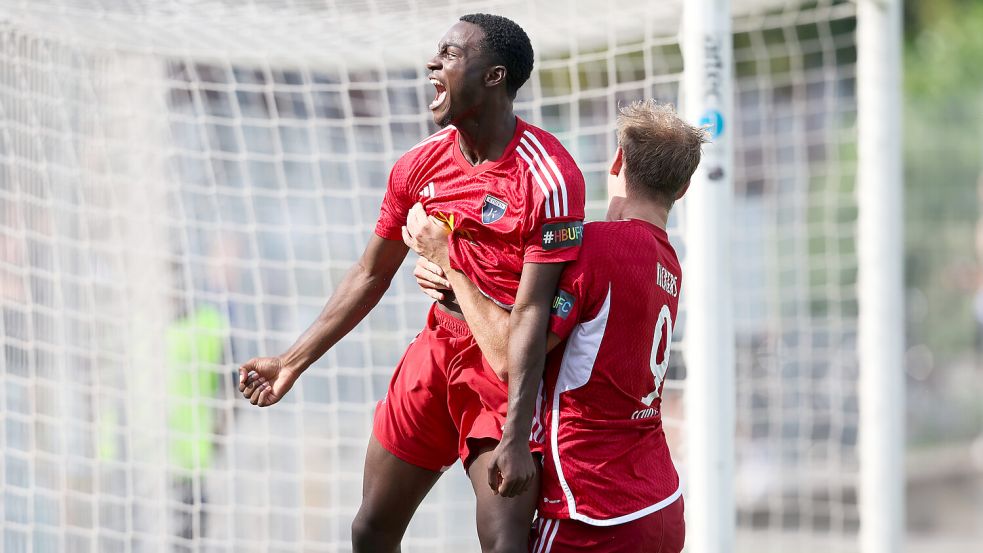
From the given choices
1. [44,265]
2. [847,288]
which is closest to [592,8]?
[44,265]

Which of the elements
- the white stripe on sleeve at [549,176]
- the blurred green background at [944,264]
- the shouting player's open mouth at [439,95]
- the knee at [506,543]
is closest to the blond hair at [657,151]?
the white stripe on sleeve at [549,176]

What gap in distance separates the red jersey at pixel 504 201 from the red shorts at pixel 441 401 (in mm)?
219

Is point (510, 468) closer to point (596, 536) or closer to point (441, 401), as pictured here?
point (596, 536)

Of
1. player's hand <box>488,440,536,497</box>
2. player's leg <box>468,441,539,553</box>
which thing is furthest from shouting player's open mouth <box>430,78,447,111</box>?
player's leg <box>468,441,539,553</box>

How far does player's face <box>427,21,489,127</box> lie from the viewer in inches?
108

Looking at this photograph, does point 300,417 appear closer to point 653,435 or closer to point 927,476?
point 653,435

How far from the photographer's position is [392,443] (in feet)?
10.1

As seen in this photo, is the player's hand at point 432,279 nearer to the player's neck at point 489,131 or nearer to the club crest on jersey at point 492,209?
the club crest on jersey at point 492,209

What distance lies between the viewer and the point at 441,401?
119 inches

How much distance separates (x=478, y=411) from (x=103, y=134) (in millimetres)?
3245

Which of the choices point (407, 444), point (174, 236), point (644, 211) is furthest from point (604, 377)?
point (174, 236)

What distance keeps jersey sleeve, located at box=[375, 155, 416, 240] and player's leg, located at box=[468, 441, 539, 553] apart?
0.78 m

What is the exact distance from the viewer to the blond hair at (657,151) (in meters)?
2.76

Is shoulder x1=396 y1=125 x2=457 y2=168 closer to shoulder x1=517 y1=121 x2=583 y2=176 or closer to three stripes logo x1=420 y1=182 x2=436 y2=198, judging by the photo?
three stripes logo x1=420 y1=182 x2=436 y2=198
